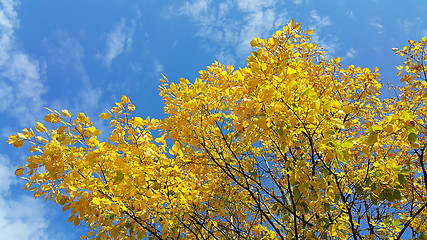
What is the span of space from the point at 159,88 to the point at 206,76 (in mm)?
714

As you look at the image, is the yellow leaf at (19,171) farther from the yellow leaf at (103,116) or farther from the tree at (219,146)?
the yellow leaf at (103,116)

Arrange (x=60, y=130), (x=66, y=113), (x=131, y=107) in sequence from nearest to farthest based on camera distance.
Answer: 1. (x=60, y=130)
2. (x=66, y=113)
3. (x=131, y=107)

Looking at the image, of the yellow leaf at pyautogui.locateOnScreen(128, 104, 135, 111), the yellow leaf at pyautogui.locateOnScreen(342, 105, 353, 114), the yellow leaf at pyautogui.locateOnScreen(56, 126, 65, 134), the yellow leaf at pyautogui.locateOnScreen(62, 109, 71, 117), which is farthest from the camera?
the yellow leaf at pyautogui.locateOnScreen(128, 104, 135, 111)

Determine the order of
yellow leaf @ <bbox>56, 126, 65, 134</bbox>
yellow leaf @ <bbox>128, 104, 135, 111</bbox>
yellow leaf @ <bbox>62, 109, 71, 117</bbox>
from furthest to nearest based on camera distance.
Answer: yellow leaf @ <bbox>128, 104, 135, 111</bbox> < yellow leaf @ <bbox>62, 109, 71, 117</bbox> < yellow leaf @ <bbox>56, 126, 65, 134</bbox>

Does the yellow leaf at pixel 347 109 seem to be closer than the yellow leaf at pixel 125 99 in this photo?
Yes

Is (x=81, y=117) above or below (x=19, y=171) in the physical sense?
above

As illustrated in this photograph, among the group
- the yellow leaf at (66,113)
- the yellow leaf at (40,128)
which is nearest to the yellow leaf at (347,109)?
the yellow leaf at (66,113)

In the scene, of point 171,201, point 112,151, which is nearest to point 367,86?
point 171,201

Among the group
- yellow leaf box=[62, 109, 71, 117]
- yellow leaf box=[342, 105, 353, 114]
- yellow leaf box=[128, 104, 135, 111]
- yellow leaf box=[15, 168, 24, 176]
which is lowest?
yellow leaf box=[15, 168, 24, 176]

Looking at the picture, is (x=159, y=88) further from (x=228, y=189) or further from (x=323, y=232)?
(x=323, y=232)

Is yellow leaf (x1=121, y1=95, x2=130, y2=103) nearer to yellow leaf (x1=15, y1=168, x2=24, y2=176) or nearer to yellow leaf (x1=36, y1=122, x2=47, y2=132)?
yellow leaf (x1=36, y1=122, x2=47, y2=132)

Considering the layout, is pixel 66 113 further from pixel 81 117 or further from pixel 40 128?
pixel 40 128

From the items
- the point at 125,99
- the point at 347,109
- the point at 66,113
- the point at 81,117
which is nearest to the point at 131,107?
the point at 125,99

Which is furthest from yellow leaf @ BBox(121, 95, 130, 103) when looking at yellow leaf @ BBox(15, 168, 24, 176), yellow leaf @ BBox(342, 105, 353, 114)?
yellow leaf @ BBox(342, 105, 353, 114)
